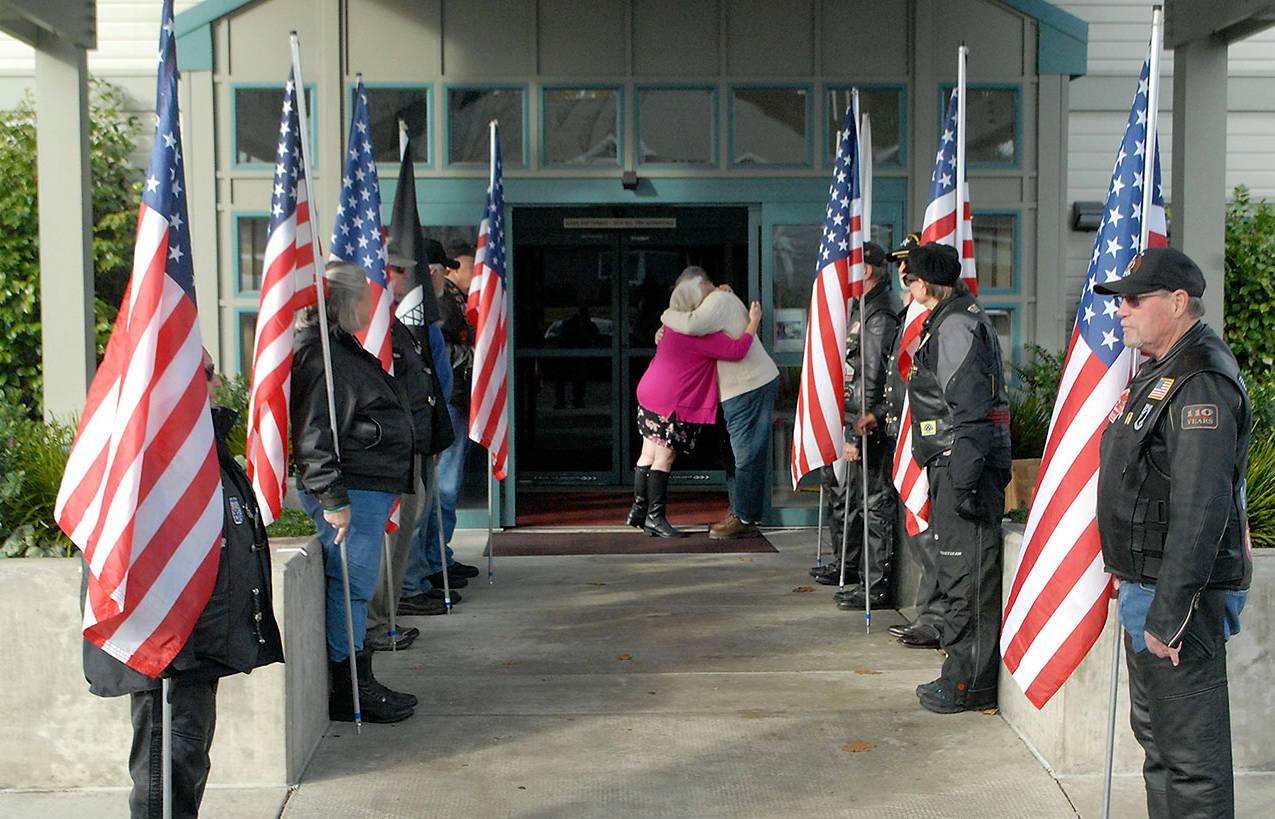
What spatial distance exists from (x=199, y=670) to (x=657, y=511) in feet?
22.3

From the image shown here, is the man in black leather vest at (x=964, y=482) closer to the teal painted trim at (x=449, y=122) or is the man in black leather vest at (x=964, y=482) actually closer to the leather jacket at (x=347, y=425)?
the leather jacket at (x=347, y=425)

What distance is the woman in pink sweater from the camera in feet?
33.4

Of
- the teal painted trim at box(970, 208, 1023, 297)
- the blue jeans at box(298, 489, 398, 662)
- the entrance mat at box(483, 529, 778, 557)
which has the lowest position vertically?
the entrance mat at box(483, 529, 778, 557)

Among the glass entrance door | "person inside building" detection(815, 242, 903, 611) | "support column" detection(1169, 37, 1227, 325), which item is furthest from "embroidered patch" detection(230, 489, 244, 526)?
the glass entrance door

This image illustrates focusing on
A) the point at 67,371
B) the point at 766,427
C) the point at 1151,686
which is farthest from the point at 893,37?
the point at 1151,686

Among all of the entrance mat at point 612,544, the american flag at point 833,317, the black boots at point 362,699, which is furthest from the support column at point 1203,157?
the black boots at point 362,699

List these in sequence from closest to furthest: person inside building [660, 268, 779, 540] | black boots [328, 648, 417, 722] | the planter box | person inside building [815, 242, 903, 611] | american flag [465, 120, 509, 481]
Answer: the planter box, black boots [328, 648, 417, 722], person inside building [815, 242, 903, 611], american flag [465, 120, 509, 481], person inside building [660, 268, 779, 540]

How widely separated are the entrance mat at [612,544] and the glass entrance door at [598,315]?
99.4 inches

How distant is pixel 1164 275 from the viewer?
3.98 metres

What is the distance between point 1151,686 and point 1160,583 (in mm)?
384

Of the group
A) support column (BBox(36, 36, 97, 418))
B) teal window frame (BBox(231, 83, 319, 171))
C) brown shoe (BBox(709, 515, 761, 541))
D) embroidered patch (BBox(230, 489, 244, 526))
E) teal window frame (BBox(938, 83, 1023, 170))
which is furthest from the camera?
teal window frame (BBox(938, 83, 1023, 170))

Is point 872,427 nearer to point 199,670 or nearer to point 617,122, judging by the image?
point 617,122

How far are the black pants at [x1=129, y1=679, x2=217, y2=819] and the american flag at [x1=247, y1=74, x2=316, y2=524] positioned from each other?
5.50ft

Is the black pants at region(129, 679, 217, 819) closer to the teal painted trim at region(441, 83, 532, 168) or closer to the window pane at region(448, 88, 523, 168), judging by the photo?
the teal painted trim at region(441, 83, 532, 168)
